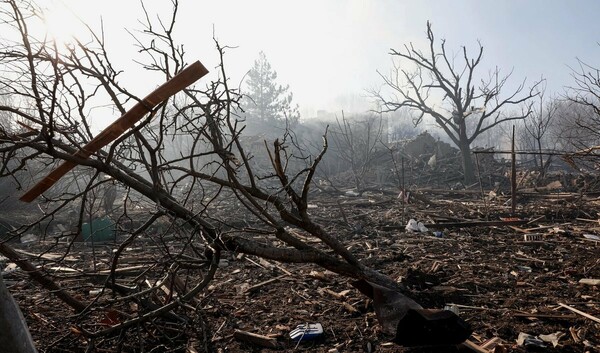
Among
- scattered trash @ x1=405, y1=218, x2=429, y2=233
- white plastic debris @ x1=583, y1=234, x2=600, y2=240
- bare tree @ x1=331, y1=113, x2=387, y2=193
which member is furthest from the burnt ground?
bare tree @ x1=331, y1=113, x2=387, y2=193

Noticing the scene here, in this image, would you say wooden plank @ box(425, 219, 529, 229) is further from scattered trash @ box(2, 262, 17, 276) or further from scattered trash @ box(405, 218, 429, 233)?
scattered trash @ box(2, 262, 17, 276)

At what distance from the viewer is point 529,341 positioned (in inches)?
111

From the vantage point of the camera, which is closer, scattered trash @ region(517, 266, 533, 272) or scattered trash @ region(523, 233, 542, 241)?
scattered trash @ region(517, 266, 533, 272)

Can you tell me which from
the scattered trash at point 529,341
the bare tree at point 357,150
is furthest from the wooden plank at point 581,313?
the bare tree at point 357,150

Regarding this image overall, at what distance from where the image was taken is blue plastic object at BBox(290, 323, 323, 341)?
10.4 feet

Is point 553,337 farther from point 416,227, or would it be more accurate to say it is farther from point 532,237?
point 416,227

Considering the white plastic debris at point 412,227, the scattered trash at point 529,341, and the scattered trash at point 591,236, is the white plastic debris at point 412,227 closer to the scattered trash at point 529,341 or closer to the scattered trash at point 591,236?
the scattered trash at point 591,236

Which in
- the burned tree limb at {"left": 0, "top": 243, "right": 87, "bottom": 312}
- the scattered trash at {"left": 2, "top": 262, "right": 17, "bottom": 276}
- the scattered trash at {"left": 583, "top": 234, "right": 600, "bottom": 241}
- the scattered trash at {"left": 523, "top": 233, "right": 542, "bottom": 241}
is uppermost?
the burned tree limb at {"left": 0, "top": 243, "right": 87, "bottom": 312}

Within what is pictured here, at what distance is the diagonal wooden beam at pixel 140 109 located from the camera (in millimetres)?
2184

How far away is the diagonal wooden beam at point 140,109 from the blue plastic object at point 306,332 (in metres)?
2.14

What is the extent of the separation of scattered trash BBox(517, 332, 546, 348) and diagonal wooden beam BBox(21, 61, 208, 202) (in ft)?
9.79

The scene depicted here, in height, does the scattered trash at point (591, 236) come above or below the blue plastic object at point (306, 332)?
above

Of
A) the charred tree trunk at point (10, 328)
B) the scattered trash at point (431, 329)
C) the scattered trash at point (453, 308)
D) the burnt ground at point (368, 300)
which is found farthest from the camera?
the scattered trash at point (453, 308)

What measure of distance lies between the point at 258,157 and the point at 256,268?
26872 millimetres
